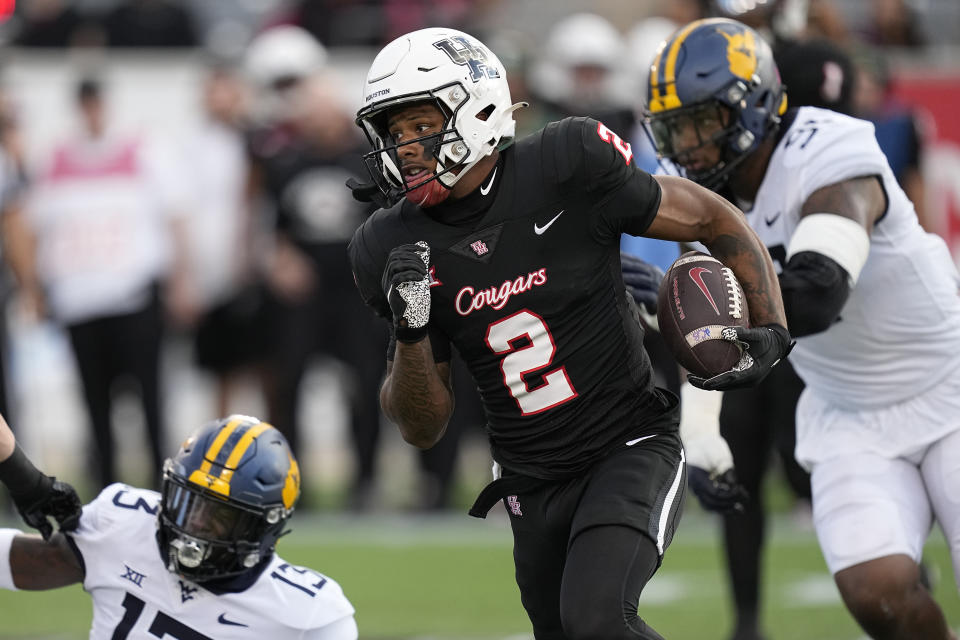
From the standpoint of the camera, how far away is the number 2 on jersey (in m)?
3.88

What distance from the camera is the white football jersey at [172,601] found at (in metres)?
4.09

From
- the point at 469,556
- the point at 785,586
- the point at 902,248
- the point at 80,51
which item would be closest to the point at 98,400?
the point at 469,556

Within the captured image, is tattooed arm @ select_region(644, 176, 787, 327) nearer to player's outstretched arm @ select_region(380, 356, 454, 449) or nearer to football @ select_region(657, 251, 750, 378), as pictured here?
football @ select_region(657, 251, 750, 378)

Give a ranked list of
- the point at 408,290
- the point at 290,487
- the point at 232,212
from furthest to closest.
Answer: the point at 232,212, the point at 290,487, the point at 408,290

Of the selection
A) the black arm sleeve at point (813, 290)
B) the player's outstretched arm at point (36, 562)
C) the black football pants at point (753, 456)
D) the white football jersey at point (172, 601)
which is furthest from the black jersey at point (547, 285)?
the black football pants at point (753, 456)

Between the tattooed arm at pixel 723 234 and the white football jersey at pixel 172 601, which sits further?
the white football jersey at pixel 172 601

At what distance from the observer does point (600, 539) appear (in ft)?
12.1

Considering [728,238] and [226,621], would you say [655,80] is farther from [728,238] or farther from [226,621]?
[226,621]

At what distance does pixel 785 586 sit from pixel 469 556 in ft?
5.43

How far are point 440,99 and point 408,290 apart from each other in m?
0.53

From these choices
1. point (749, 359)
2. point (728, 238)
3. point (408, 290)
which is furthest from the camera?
point (728, 238)

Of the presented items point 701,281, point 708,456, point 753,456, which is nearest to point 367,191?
point 701,281

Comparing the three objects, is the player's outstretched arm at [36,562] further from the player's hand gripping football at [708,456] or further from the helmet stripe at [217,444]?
A: the player's hand gripping football at [708,456]

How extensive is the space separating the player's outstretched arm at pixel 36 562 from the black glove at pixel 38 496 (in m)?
0.04
